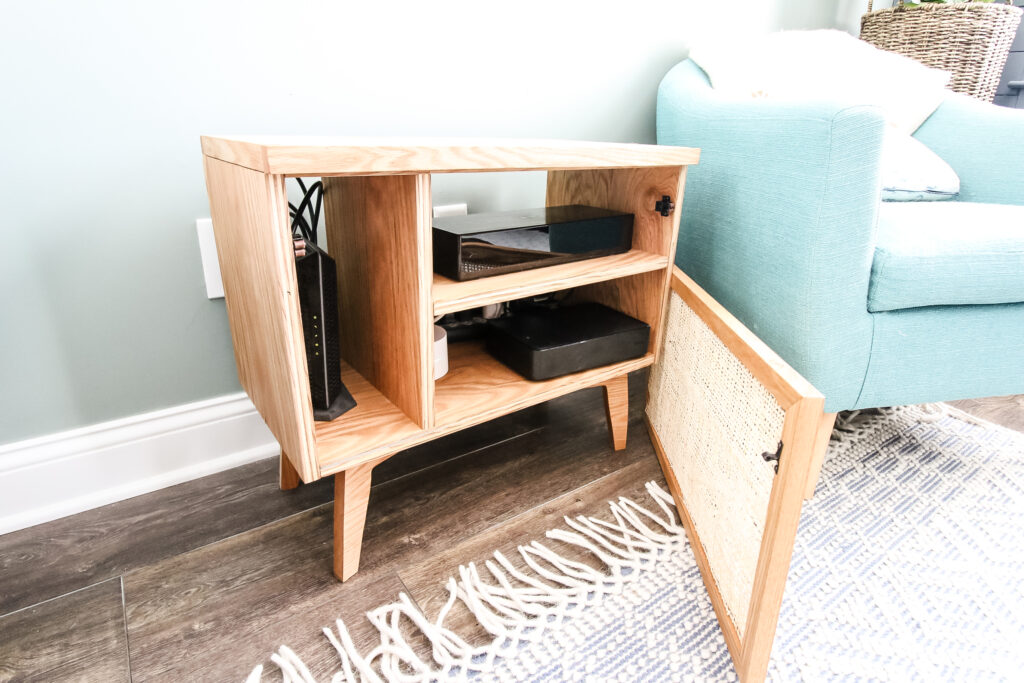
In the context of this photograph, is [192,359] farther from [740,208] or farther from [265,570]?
[740,208]

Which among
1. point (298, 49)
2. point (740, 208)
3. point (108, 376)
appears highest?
point (298, 49)

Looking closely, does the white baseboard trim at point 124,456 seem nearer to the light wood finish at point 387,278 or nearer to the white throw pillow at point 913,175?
the light wood finish at point 387,278

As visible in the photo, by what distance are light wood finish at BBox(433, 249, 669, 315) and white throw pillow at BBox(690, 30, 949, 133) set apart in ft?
1.35

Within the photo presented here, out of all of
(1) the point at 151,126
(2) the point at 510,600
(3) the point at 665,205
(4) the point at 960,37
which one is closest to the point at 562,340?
(3) the point at 665,205

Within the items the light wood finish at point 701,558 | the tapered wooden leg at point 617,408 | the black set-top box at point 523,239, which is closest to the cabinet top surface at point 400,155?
the black set-top box at point 523,239

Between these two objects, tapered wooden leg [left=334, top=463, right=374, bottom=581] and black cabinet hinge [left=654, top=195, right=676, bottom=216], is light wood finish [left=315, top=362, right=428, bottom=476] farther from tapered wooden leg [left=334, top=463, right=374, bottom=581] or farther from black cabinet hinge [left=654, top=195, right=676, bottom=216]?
black cabinet hinge [left=654, top=195, right=676, bottom=216]

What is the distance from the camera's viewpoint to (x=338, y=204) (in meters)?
0.72

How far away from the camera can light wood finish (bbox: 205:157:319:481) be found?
1.66 ft

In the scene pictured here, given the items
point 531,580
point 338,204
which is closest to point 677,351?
point 531,580

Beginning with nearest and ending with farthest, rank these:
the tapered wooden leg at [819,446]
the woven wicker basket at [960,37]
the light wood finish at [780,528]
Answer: the light wood finish at [780,528] → the tapered wooden leg at [819,446] → the woven wicker basket at [960,37]

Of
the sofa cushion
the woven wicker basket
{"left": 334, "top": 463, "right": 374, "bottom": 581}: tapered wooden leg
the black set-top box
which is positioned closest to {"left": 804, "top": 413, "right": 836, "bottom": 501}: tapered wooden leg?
the sofa cushion

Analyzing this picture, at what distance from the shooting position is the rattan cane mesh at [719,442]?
0.55 meters

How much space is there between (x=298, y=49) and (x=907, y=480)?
1.13 m

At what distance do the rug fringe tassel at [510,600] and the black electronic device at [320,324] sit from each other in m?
0.25
